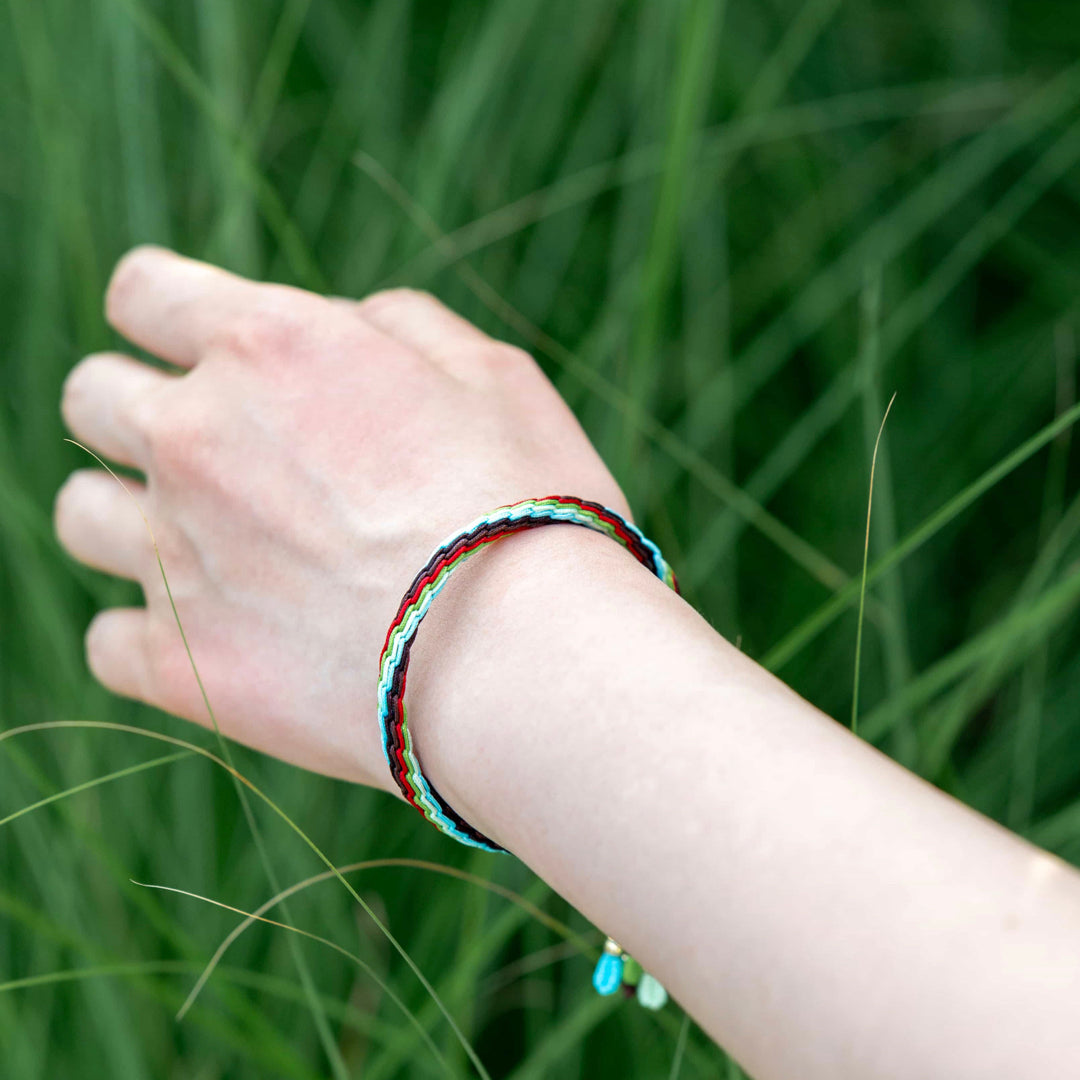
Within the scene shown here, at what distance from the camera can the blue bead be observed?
287 mm

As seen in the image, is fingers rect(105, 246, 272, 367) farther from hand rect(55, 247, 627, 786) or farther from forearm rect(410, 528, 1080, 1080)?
forearm rect(410, 528, 1080, 1080)

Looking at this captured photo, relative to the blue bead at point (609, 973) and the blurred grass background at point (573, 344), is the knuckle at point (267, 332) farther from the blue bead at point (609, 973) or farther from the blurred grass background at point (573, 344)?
the blue bead at point (609, 973)

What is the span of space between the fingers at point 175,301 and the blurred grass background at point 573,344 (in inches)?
1.7

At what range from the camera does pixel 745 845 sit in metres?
0.21

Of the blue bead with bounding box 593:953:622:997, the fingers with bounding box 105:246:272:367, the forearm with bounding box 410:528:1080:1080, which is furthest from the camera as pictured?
the fingers with bounding box 105:246:272:367

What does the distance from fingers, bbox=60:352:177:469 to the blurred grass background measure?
0.05m

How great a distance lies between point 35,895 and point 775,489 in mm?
456

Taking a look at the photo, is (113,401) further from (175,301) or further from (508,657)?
(508,657)

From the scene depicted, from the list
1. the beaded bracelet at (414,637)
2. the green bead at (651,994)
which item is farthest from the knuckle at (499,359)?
the green bead at (651,994)

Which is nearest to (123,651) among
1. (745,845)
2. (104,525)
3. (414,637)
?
(104,525)

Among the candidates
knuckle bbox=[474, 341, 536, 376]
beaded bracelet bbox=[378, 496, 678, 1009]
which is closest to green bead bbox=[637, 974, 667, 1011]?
beaded bracelet bbox=[378, 496, 678, 1009]

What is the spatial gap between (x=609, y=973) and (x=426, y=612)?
115mm

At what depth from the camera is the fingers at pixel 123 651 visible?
0.40 meters

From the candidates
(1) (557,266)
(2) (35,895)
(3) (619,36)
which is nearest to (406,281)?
(1) (557,266)
